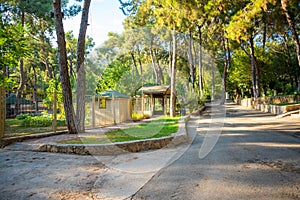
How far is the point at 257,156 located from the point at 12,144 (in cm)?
660

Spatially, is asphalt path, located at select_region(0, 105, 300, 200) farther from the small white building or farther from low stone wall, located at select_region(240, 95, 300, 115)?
low stone wall, located at select_region(240, 95, 300, 115)

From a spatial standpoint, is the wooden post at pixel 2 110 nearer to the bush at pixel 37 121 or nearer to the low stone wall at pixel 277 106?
the bush at pixel 37 121

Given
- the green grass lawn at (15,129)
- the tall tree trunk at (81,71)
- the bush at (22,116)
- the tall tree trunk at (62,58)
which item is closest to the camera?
the green grass lawn at (15,129)

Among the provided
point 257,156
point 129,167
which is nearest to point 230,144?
point 257,156

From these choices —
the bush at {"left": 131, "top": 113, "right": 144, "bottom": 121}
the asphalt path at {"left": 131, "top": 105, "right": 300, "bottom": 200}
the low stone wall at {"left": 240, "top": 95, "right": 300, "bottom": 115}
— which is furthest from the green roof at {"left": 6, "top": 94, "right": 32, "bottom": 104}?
the low stone wall at {"left": 240, "top": 95, "right": 300, "bottom": 115}

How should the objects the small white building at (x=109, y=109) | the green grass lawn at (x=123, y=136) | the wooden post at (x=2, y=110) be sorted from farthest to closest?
the small white building at (x=109, y=109) < the wooden post at (x=2, y=110) < the green grass lawn at (x=123, y=136)

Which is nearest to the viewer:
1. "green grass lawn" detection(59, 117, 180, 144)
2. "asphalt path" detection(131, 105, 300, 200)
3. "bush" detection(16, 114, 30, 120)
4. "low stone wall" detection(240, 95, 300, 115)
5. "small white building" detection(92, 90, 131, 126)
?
"asphalt path" detection(131, 105, 300, 200)

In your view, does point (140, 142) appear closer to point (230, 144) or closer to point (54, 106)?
point (230, 144)

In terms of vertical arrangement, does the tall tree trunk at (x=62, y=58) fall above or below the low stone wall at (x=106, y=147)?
above

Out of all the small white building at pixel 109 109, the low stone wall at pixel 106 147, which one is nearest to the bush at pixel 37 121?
the small white building at pixel 109 109

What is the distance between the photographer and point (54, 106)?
362 inches

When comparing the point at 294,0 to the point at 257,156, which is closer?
the point at 257,156

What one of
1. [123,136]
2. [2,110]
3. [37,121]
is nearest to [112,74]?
[37,121]

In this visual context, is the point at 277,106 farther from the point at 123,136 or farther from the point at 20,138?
the point at 20,138
